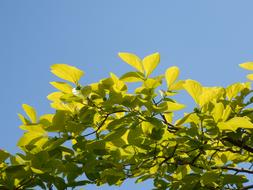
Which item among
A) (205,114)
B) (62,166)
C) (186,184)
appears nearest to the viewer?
(205,114)

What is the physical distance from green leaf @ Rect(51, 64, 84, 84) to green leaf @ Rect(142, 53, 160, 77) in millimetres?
429

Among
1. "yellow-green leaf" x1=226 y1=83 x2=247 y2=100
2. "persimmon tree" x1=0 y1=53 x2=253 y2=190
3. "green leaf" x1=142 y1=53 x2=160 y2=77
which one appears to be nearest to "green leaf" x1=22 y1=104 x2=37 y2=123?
"persimmon tree" x1=0 y1=53 x2=253 y2=190

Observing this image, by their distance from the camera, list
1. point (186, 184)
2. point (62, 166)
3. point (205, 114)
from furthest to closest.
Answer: point (186, 184) → point (62, 166) → point (205, 114)

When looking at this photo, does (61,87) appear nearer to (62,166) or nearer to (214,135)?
(62,166)

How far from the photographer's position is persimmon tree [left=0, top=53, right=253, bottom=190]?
2.57 metres

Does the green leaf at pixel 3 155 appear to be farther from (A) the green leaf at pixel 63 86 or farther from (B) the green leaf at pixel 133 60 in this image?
(B) the green leaf at pixel 133 60

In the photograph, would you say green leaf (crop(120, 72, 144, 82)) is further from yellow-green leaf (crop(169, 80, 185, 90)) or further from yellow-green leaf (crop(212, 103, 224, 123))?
yellow-green leaf (crop(212, 103, 224, 123))

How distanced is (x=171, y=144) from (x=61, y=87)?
90 cm

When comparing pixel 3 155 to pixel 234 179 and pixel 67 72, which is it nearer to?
pixel 67 72

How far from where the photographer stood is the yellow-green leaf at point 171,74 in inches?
107

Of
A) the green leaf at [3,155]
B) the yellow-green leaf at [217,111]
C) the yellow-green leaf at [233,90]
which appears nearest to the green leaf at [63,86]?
the green leaf at [3,155]

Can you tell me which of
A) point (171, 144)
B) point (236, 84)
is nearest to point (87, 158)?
point (171, 144)

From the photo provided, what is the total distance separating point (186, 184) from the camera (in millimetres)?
2973

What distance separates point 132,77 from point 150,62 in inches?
6.1
